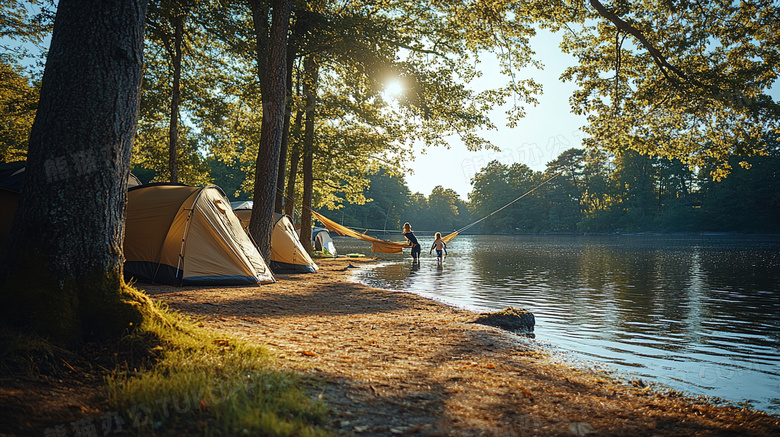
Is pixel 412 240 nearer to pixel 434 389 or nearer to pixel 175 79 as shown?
pixel 175 79

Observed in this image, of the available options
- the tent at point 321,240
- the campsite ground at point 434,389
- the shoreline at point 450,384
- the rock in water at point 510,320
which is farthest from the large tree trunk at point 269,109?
the tent at point 321,240

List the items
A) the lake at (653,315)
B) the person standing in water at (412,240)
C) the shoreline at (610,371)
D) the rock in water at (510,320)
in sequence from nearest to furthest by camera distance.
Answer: the shoreline at (610,371)
the lake at (653,315)
the rock in water at (510,320)
the person standing in water at (412,240)

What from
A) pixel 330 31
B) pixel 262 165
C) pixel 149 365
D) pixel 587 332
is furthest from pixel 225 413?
pixel 330 31

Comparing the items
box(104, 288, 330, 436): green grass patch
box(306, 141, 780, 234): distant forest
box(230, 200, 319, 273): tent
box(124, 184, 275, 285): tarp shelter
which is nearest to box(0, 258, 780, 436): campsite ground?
box(104, 288, 330, 436): green grass patch

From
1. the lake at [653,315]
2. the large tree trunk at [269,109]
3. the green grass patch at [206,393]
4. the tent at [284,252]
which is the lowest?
the lake at [653,315]

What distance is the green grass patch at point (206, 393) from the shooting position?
2.13 m

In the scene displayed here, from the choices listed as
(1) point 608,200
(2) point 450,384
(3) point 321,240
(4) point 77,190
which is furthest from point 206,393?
(1) point 608,200

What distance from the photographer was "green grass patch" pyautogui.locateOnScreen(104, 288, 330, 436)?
213 cm

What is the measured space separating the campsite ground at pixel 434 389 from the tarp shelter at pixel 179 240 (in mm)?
2645

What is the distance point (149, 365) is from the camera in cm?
Result: 292

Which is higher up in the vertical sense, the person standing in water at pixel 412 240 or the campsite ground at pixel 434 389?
the person standing in water at pixel 412 240

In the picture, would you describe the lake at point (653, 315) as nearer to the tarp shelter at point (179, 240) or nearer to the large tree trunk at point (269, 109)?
the large tree trunk at point (269, 109)

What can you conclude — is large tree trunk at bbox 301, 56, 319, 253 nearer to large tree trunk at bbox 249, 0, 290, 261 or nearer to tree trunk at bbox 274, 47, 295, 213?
tree trunk at bbox 274, 47, 295, 213

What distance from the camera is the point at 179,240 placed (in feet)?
25.8
